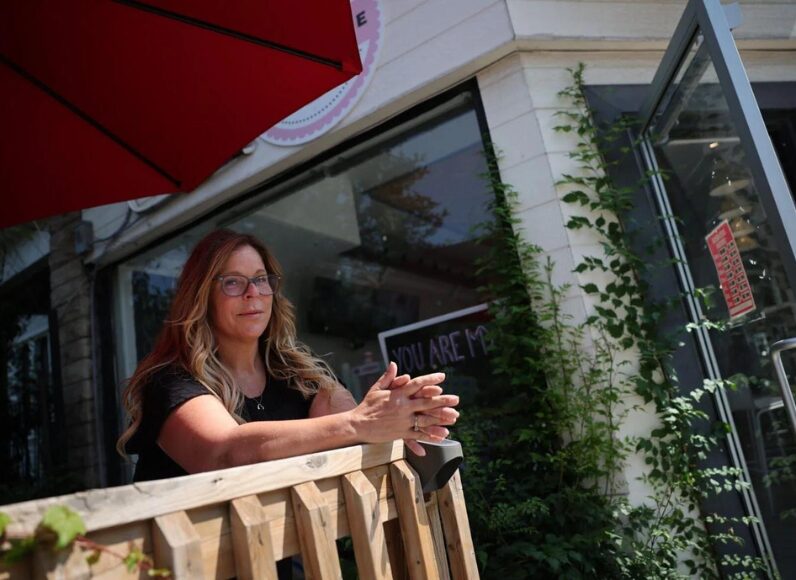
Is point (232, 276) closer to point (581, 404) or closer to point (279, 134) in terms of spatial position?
point (581, 404)

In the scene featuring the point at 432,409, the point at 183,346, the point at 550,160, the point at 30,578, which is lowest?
the point at 30,578

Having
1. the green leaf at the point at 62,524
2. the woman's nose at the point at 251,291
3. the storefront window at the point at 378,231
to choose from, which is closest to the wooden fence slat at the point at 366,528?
the green leaf at the point at 62,524

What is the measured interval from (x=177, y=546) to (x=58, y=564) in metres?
0.14

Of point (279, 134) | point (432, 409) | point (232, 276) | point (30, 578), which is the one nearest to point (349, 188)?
point (279, 134)

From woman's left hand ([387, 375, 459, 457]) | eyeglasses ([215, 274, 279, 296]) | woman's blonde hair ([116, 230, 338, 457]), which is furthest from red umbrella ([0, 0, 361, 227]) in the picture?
woman's left hand ([387, 375, 459, 457])

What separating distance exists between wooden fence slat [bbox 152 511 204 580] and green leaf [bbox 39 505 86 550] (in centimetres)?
12

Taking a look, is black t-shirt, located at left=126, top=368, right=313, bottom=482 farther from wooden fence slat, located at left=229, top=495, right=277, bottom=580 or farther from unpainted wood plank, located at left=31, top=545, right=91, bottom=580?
unpainted wood plank, located at left=31, top=545, right=91, bottom=580

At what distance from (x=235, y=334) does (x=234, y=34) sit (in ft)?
3.09

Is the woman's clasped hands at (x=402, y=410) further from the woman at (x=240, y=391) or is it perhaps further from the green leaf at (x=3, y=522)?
the green leaf at (x=3, y=522)

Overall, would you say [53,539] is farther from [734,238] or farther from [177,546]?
[734,238]

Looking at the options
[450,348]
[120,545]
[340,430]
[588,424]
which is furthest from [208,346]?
[450,348]

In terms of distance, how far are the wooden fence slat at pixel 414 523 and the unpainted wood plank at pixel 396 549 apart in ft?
0.14

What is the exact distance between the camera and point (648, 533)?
101 inches

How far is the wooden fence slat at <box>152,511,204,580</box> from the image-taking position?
85 cm
